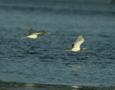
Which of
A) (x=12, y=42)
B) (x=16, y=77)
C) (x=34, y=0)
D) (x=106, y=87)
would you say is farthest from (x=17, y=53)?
(x=34, y=0)

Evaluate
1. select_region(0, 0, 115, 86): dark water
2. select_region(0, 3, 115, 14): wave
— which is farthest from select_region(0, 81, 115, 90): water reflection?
select_region(0, 3, 115, 14): wave

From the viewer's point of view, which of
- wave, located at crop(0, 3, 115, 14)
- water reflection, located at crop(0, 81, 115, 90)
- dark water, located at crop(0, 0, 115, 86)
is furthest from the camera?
wave, located at crop(0, 3, 115, 14)

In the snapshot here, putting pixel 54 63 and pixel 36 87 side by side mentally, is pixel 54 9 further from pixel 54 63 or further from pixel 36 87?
pixel 36 87

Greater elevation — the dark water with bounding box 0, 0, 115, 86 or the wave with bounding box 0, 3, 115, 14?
the wave with bounding box 0, 3, 115, 14

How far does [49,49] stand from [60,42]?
24.3 ft

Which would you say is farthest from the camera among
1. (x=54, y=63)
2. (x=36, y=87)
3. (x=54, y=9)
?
(x=54, y=9)

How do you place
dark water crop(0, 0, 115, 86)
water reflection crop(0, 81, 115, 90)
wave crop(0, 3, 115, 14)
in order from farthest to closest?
wave crop(0, 3, 115, 14), dark water crop(0, 0, 115, 86), water reflection crop(0, 81, 115, 90)

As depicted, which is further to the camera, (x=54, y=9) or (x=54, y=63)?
(x=54, y=9)

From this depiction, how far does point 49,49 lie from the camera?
39.9 meters

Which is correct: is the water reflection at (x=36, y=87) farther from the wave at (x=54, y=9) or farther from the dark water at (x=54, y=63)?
the wave at (x=54, y=9)

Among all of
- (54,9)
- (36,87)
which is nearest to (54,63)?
(36,87)

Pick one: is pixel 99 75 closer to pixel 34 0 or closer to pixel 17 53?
pixel 17 53

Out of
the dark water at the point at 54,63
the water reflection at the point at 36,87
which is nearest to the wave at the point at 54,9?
the dark water at the point at 54,63

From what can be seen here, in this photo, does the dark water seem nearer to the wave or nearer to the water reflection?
the water reflection
